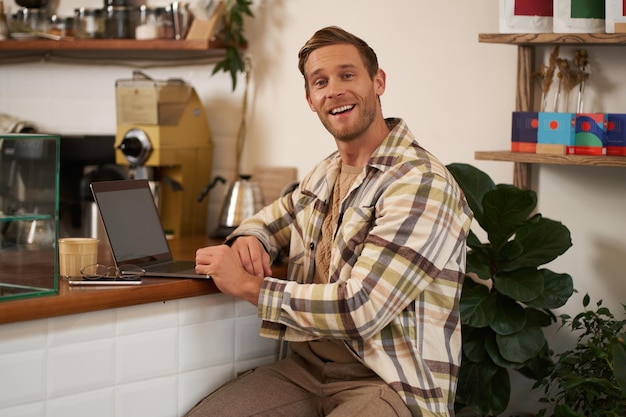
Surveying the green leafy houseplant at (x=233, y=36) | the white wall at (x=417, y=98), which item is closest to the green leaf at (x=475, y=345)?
the white wall at (x=417, y=98)

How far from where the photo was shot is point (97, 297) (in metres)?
2.21

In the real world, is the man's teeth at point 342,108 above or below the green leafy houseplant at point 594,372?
above

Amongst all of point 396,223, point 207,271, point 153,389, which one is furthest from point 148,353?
point 396,223

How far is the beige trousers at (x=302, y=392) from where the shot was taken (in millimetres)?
2264

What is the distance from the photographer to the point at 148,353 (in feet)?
7.77

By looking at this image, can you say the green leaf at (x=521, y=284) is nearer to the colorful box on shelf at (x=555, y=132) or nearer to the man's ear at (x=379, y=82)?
the colorful box on shelf at (x=555, y=132)

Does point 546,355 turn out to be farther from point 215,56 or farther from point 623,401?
point 215,56

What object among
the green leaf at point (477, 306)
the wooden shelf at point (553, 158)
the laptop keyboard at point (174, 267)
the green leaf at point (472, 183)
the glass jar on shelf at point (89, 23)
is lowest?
the green leaf at point (477, 306)

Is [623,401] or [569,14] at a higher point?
[569,14]

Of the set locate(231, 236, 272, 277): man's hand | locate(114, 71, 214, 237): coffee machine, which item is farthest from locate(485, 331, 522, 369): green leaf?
locate(114, 71, 214, 237): coffee machine

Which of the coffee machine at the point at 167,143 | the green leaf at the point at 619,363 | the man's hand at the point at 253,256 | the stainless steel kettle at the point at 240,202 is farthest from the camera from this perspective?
the coffee machine at the point at 167,143

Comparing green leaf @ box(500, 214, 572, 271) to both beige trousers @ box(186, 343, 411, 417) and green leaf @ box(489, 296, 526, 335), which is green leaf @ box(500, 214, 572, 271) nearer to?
green leaf @ box(489, 296, 526, 335)

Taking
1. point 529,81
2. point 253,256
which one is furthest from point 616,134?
point 253,256

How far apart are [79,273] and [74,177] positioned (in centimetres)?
139
